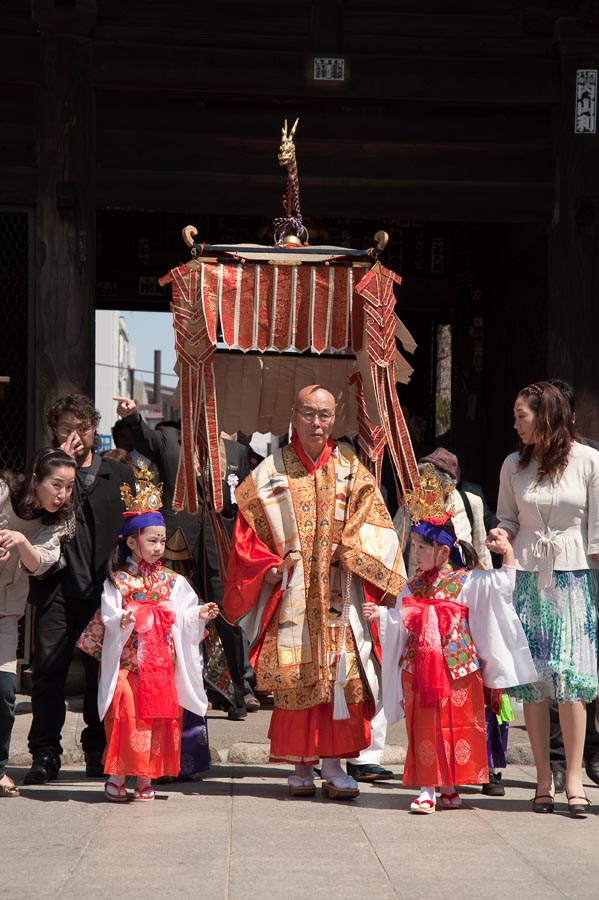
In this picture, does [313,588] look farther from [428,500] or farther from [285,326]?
[285,326]

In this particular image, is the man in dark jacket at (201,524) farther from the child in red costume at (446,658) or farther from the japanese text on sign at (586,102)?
the japanese text on sign at (586,102)

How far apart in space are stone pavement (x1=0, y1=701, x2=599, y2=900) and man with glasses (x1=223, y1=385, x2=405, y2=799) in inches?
11.6

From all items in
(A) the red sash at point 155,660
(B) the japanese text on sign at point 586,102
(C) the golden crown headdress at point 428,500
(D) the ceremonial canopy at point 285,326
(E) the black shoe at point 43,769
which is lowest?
(E) the black shoe at point 43,769

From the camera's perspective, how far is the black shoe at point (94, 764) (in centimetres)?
623

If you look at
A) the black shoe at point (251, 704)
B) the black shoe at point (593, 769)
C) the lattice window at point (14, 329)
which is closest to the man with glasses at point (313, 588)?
the black shoe at point (593, 769)

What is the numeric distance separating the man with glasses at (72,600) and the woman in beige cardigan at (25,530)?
0.27m

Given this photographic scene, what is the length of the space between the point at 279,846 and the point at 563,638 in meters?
1.61

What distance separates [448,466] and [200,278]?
1.65m

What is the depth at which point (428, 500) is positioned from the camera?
18.9 ft

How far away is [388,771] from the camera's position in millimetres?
6344

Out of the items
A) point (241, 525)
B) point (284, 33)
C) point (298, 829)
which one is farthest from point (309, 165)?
point (298, 829)

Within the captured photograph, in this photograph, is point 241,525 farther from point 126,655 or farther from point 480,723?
point 480,723

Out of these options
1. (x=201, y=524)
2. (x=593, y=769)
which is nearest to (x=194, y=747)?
(x=201, y=524)

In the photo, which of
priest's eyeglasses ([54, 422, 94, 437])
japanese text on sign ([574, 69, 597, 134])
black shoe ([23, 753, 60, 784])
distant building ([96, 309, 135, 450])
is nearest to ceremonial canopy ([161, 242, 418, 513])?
priest's eyeglasses ([54, 422, 94, 437])
